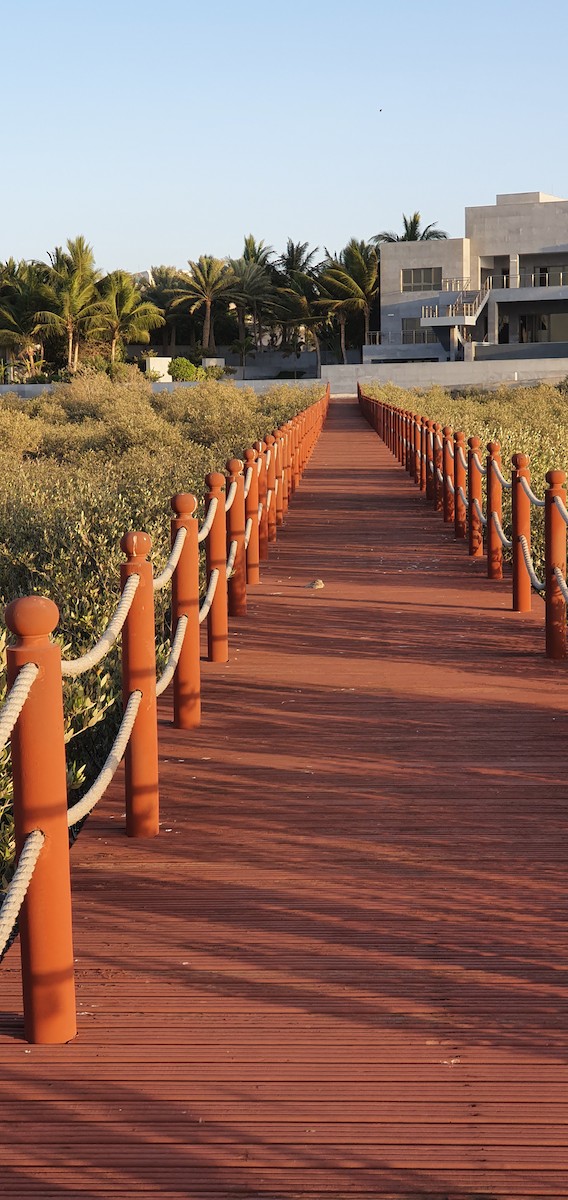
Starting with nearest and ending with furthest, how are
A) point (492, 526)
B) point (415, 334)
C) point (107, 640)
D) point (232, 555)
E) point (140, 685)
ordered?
point (107, 640)
point (140, 685)
point (232, 555)
point (492, 526)
point (415, 334)

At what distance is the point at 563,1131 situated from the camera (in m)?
2.77

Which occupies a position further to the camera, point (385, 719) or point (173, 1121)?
point (385, 719)

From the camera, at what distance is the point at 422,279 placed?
7506 cm

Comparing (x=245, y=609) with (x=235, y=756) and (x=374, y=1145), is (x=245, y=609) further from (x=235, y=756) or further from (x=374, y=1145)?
(x=374, y=1145)

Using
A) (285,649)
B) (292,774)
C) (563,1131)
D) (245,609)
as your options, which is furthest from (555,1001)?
(245,609)

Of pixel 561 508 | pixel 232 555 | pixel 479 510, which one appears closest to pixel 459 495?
pixel 479 510

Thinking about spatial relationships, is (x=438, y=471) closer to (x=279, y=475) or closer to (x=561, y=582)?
(x=279, y=475)

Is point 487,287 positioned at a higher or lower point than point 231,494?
higher

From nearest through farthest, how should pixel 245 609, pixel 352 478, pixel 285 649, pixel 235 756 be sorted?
pixel 235 756 → pixel 285 649 → pixel 245 609 → pixel 352 478

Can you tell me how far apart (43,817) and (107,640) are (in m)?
0.81

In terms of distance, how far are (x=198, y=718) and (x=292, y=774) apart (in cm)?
93

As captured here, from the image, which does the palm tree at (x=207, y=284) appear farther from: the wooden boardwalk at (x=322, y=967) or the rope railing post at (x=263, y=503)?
the wooden boardwalk at (x=322, y=967)

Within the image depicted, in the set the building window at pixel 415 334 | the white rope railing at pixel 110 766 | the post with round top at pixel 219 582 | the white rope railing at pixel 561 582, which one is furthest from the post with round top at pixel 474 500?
the building window at pixel 415 334

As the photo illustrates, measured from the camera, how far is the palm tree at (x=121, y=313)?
71375mm
